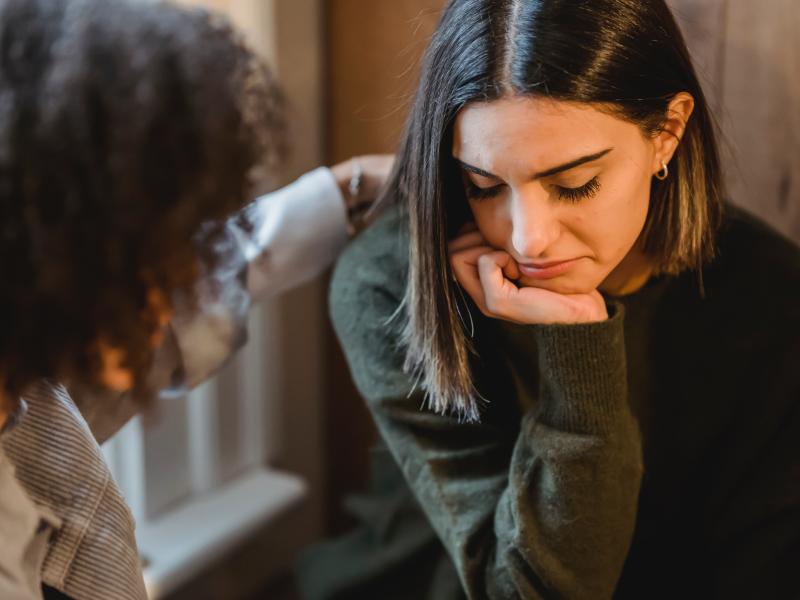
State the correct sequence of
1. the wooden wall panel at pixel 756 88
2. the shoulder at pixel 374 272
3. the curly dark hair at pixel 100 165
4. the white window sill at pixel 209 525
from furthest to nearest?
the white window sill at pixel 209 525
the wooden wall panel at pixel 756 88
the shoulder at pixel 374 272
the curly dark hair at pixel 100 165

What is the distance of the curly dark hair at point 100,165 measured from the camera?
62cm

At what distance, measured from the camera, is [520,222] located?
0.85 meters

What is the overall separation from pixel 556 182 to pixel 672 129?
0.15 meters

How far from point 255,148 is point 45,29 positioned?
17 cm

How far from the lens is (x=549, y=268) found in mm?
897

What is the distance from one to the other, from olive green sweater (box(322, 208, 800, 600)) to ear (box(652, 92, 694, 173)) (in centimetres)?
15

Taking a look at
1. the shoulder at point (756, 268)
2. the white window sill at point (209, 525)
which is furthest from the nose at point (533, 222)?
the white window sill at point (209, 525)

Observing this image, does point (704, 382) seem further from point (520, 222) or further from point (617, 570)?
point (520, 222)

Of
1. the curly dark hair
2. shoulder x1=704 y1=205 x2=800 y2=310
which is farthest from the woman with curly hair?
shoulder x1=704 y1=205 x2=800 y2=310

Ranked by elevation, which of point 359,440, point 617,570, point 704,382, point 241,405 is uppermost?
point 704,382

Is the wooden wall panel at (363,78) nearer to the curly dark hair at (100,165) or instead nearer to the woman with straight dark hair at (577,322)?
the woman with straight dark hair at (577,322)

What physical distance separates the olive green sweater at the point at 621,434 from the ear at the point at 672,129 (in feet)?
0.51

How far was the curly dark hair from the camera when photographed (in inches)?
24.5

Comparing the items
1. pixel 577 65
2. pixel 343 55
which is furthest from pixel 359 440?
pixel 577 65
